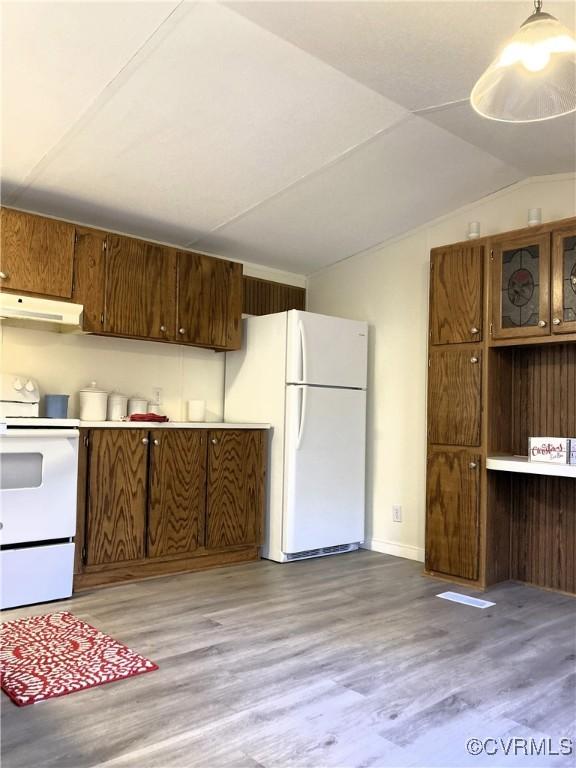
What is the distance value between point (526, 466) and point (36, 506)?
8.24 feet

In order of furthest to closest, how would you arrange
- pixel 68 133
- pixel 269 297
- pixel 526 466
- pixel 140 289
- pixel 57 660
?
pixel 269 297 < pixel 140 289 < pixel 526 466 < pixel 68 133 < pixel 57 660

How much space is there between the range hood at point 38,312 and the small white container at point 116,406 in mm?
483

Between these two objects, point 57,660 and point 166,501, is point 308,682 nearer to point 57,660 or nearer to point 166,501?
point 57,660

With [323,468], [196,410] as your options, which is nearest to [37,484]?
[196,410]

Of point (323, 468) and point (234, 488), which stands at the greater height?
point (323, 468)

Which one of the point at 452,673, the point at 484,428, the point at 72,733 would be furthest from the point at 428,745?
the point at 484,428

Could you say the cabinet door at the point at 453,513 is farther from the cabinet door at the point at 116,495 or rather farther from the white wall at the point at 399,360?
the cabinet door at the point at 116,495

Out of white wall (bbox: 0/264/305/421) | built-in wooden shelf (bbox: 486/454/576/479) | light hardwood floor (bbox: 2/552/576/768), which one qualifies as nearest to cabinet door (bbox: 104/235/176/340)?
white wall (bbox: 0/264/305/421)

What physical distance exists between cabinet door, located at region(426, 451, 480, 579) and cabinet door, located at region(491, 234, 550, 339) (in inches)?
30.7

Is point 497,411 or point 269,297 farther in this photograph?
point 269,297

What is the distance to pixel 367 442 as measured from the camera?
465cm

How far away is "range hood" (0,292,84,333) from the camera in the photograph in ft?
10.5

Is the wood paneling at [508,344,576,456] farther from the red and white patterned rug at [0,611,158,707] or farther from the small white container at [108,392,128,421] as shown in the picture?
the red and white patterned rug at [0,611,158,707]

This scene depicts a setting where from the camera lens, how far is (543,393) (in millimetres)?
3668
